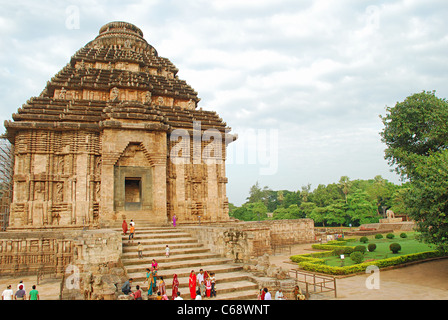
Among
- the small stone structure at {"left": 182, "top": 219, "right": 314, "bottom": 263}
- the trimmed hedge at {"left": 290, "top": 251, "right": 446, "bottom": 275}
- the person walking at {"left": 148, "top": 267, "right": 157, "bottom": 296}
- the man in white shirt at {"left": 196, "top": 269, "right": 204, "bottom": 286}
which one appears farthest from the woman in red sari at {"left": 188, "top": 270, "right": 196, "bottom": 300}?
the trimmed hedge at {"left": 290, "top": 251, "right": 446, "bottom": 275}

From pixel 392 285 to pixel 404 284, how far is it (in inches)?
23.9

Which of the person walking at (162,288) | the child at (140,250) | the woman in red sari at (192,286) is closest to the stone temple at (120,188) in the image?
the child at (140,250)

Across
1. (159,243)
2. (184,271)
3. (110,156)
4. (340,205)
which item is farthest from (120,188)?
(340,205)

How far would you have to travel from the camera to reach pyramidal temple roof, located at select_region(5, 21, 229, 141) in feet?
63.5

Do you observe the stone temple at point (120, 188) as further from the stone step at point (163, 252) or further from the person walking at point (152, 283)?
the person walking at point (152, 283)

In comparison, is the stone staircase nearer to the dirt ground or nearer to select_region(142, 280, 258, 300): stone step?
select_region(142, 280, 258, 300): stone step

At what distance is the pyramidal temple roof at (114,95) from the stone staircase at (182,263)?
24.8 ft

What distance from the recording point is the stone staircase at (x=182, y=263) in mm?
10773

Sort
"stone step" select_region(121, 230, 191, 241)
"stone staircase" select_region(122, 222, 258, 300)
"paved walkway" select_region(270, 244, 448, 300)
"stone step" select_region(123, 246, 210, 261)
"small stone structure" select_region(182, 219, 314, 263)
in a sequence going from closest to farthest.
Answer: "stone staircase" select_region(122, 222, 258, 300), "paved walkway" select_region(270, 244, 448, 300), "stone step" select_region(123, 246, 210, 261), "small stone structure" select_region(182, 219, 314, 263), "stone step" select_region(121, 230, 191, 241)

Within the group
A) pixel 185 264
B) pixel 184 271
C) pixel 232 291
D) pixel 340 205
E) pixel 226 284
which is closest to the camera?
pixel 232 291

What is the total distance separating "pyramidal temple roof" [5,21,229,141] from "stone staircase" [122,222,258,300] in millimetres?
7544

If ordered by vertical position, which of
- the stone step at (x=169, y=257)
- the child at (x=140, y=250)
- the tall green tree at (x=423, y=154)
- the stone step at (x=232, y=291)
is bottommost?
the stone step at (x=232, y=291)

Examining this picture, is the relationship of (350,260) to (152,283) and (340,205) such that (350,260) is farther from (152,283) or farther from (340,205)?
(340,205)

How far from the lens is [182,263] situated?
41.6ft
